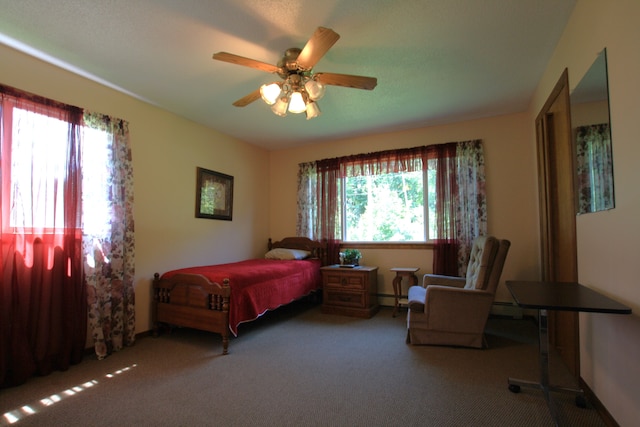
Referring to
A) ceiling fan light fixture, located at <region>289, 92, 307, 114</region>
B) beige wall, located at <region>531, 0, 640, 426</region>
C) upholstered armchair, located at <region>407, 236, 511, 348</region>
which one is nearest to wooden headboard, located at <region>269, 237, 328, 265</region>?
upholstered armchair, located at <region>407, 236, 511, 348</region>

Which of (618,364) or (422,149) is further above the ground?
(422,149)

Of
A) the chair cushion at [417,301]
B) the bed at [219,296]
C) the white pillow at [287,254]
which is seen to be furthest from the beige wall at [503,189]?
the bed at [219,296]

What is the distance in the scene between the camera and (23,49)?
241 cm

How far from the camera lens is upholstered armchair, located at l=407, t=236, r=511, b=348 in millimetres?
2826

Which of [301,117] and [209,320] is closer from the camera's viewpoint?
[209,320]

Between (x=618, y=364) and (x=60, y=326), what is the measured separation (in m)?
3.84

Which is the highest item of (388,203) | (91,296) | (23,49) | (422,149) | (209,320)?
(23,49)

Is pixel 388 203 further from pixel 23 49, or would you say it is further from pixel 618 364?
pixel 23 49

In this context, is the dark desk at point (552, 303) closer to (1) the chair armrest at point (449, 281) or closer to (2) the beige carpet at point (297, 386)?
(2) the beige carpet at point (297, 386)

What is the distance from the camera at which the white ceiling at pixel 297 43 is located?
6.63 feet

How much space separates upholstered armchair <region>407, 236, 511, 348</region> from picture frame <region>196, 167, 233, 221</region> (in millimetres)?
2802

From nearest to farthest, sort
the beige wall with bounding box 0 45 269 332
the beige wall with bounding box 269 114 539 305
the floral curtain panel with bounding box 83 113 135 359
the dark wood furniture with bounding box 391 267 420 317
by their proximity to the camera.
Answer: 1. the beige wall with bounding box 0 45 269 332
2. the floral curtain panel with bounding box 83 113 135 359
3. the beige wall with bounding box 269 114 539 305
4. the dark wood furniture with bounding box 391 267 420 317

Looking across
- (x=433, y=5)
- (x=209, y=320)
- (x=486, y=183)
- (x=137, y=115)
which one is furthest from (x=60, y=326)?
(x=486, y=183)

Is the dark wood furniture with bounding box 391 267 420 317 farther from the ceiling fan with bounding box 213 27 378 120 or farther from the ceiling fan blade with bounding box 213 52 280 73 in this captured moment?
the ceiling fan blade with bounding box 213 52 280 73
